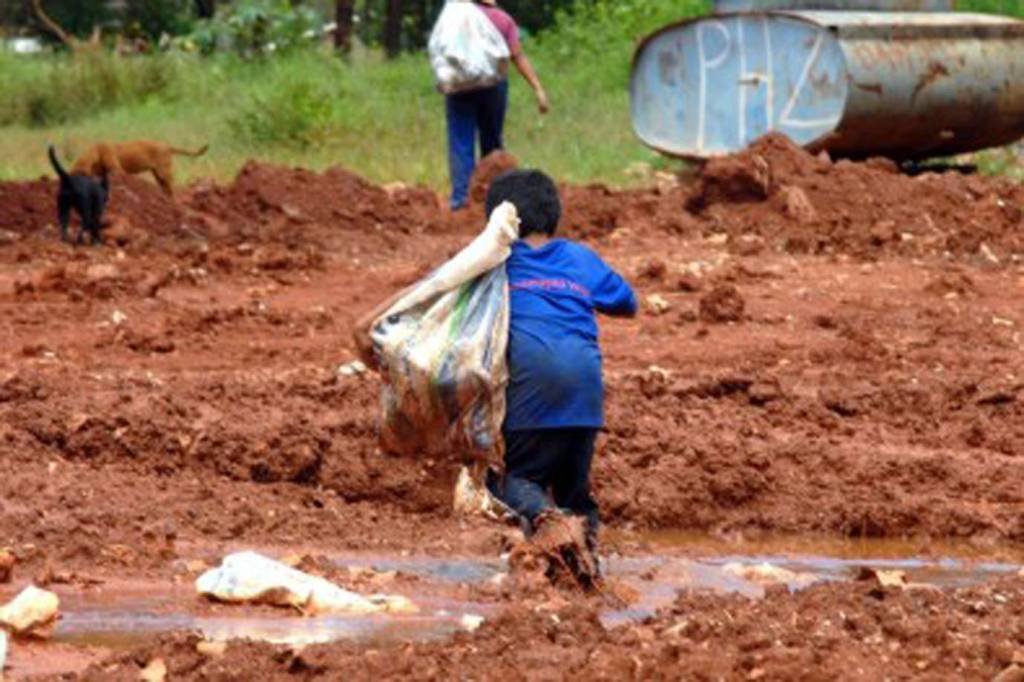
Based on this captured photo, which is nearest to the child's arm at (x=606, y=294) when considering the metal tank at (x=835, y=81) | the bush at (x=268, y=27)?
the metal tank at (x=835, y=81)

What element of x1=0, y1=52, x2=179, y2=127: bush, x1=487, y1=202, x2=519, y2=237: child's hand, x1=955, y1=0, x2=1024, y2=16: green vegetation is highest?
x1=487, y1=202, x2=519, y2=237: child's hand

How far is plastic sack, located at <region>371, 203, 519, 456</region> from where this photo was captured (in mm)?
7836

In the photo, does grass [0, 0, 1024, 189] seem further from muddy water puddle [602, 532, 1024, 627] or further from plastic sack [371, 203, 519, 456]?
plastic sack [371, 203, 519, 456]

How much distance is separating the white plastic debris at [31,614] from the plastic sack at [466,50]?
10.8 m

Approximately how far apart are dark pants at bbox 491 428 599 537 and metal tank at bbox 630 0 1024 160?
40.1 feet

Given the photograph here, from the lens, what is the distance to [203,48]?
36.1m

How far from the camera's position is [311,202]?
1778 centimetres

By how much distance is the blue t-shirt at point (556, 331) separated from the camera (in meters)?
7.86

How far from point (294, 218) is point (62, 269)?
3333mm

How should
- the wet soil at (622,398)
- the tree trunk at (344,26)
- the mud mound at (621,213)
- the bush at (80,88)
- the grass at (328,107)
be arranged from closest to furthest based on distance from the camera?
the wet soil at (622,398) < the mud mound at (621,213) < the grass at (328,107) < the bush at (80,88) < the tree trunk at (344,26)

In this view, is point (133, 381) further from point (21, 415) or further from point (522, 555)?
point (522, 555)

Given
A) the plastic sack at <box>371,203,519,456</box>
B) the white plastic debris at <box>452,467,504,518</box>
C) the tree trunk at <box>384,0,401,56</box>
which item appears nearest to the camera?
the plastic sack at <box>371,203,519,456</box>

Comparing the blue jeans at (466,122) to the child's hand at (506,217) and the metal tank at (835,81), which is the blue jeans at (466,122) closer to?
the metal tank at (835,81)

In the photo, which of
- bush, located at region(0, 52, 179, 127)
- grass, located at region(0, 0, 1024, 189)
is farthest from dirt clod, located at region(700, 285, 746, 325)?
bush, located at region(0, 52, 179, 127)
